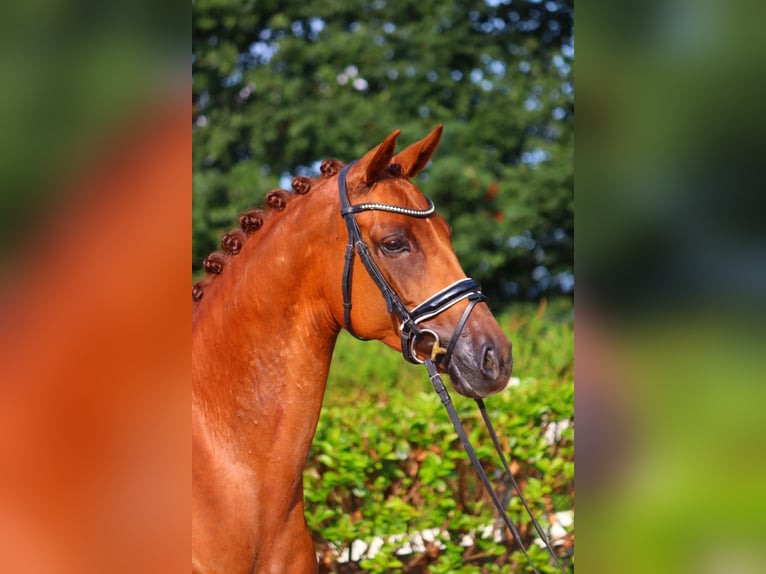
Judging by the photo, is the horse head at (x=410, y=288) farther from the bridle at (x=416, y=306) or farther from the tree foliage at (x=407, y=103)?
the tree foliage at (x=407, y=103)

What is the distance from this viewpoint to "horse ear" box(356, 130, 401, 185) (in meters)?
2.40

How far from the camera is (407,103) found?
1092 cm

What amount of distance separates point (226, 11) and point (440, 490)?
8.75 m

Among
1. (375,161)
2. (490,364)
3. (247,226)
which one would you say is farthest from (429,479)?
(375,161)

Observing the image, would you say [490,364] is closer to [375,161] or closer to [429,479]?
[375,161]

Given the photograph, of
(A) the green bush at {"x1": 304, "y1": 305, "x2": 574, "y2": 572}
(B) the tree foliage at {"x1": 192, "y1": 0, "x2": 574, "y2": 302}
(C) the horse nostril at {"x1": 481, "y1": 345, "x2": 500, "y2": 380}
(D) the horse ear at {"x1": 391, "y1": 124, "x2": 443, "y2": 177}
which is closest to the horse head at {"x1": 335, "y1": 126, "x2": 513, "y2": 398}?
(C) the horse nostril at {"x1": 481, "y1": 345, "x2": 500, "y2": 380}

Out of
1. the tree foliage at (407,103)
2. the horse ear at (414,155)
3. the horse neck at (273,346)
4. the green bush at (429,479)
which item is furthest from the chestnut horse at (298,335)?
the tree foliage at (407,103)

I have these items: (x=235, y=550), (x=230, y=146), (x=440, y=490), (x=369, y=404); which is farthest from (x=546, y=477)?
(x=230, y=146)

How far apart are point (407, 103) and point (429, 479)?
7.86 m
